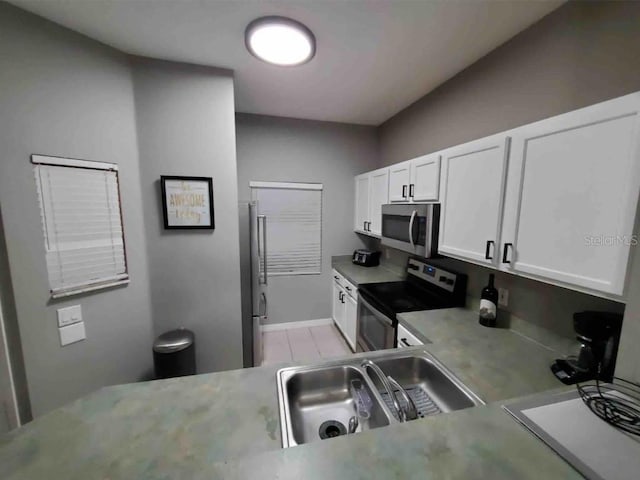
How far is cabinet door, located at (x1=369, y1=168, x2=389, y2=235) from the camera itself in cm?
271

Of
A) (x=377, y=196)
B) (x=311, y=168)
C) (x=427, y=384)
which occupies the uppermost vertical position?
(x=311, y=168)

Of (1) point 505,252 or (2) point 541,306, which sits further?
(2) point 541,306

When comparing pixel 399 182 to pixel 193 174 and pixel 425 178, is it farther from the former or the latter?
pixel 193 174

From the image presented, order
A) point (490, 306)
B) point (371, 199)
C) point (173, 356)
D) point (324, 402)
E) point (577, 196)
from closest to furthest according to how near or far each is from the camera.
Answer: point (577, 196) → point (324, 402) → point (490, 306) → point (173, 356) → point (371, 199)

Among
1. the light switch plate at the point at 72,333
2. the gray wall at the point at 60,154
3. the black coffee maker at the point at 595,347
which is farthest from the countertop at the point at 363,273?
the light switch plate at the point at 72,333

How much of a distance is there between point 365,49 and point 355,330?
8.31ft

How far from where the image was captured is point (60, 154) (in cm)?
155

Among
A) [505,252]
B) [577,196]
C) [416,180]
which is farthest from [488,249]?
[416,180]

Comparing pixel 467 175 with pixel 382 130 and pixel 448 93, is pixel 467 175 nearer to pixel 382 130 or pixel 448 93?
pixel 448 93

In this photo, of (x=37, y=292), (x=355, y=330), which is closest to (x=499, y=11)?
(x=355, y=330)

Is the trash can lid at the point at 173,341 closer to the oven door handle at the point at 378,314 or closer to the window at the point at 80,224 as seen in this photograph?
the window at the point at 80,224

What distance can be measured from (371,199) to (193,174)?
195cm

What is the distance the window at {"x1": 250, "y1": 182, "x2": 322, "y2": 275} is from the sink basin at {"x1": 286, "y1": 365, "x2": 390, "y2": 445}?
2351mm

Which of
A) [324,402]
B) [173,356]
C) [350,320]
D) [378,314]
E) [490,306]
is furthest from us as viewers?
[350,320]
